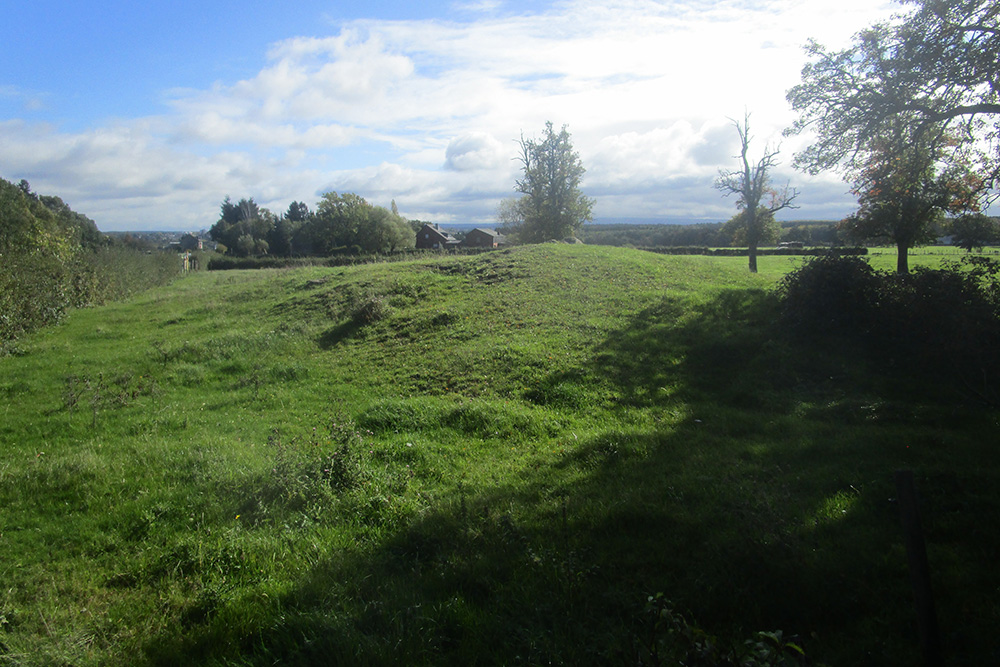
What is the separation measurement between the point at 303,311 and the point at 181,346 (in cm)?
566

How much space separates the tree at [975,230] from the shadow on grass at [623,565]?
13049 mm

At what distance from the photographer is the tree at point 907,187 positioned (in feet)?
41.9

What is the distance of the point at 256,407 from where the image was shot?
1050 centimetres

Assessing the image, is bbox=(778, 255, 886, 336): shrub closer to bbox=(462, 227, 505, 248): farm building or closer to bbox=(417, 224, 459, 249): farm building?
bbox=(462, 227, 505, 248): farm building

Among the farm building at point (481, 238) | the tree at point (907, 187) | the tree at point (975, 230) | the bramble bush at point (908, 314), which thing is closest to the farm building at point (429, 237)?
the farm building at point (481, 238)

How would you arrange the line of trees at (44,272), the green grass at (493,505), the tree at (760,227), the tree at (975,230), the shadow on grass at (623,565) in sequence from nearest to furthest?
1. the shadow on grass at (623,565)
2. the green grass at (493,505)
3. the tree at (975,230)
4. the line of trees at (44,272)
5. the tree at (760,227)

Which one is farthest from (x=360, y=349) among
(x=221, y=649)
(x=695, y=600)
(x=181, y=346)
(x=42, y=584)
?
(x=695, y=600)

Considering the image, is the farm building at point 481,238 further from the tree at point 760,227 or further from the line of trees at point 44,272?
the line of trees at point 44,272

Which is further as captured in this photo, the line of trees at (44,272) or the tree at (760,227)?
the tree at (760,227)

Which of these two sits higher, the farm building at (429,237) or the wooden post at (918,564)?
the farm building at (429,237)

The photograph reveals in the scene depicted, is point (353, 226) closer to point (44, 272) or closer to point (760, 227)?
point (44, 272)

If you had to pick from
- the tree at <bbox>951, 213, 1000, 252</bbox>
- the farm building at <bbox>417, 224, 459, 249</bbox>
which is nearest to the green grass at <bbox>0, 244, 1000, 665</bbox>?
the tree at <bbox>951, 213, 1000, 252</bbox>

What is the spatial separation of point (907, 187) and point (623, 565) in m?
16.5

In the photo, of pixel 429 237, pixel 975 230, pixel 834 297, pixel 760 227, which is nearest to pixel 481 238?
pixel 429 237
